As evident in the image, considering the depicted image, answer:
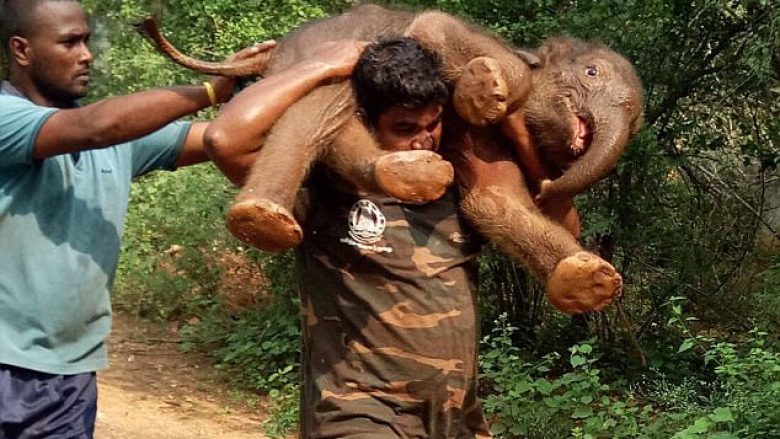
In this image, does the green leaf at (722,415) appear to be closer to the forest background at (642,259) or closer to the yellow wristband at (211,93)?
the forest background at (642,259)

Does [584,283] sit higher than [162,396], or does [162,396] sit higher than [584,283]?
[584,283]

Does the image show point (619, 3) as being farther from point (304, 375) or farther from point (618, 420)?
point (304, 375)

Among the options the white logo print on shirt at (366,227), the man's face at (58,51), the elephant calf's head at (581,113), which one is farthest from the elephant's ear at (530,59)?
the man's face at (58,51)

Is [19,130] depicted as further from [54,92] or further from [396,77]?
[396,77]

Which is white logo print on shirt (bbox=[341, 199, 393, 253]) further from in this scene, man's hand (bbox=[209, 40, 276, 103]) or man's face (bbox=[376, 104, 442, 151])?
man's hand (bbox=[209, 40, 276, 103])

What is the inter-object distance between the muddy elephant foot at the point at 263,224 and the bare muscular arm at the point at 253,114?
0.25 m

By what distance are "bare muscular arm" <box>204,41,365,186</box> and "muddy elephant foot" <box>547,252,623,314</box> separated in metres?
0.76

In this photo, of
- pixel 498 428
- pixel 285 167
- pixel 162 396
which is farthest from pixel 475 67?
pixel 162 396

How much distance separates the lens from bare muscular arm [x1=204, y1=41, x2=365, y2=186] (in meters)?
2.84

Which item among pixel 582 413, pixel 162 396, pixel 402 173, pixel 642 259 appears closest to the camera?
pixel 402 173

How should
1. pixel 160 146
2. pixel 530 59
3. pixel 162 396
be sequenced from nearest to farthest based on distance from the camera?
pixel 530 59 → pixel 160 146 → pixel 162 396

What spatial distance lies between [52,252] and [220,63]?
686 millimetres

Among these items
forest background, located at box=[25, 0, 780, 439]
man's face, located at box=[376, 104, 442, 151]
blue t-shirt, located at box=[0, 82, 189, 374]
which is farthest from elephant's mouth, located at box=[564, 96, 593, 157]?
forest background, located at box=[25, 0, 780, 439]

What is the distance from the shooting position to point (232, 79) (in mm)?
3211
